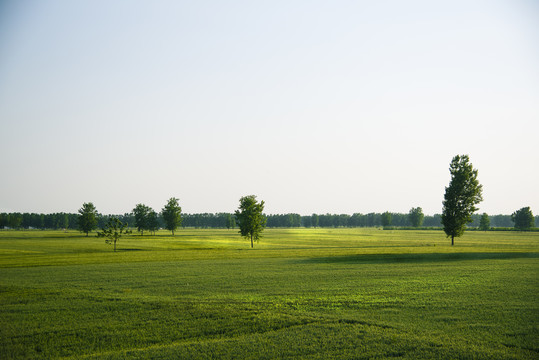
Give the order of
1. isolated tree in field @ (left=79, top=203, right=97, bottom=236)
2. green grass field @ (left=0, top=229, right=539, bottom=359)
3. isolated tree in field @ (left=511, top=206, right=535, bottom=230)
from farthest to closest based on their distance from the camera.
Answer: isolated tree in field @ (left=511, top=206, right=535, bottom=230) < isolated tree in field @ (left=79, top=203, right=97, bottom=236) < green grass field @ (left=0, top=229, right=539, bottom=359)

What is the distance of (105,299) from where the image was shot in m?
22.2

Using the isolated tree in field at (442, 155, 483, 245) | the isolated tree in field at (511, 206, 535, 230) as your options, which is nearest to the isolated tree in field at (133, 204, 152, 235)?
the isolated tree in field at (442, 155, 483, 245)

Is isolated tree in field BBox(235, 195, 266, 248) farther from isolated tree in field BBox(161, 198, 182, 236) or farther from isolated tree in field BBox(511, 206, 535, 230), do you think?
isolated tree in field BBox(511, 206, 535, 230)

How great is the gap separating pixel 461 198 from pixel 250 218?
43050 mm

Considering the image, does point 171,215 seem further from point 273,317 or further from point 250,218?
point 273,317

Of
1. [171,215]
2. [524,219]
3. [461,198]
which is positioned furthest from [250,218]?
[524,219]

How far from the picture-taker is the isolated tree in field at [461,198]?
7744 cm

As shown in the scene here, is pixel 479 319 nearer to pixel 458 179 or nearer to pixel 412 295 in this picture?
pixel 412 295

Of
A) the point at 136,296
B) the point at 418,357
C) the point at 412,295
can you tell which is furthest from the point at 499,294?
the point at 136,296

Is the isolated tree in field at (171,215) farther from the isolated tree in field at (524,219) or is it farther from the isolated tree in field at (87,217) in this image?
the isolated tree in field at (524,219)

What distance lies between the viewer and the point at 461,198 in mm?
78062

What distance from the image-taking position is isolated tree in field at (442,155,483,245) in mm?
77438

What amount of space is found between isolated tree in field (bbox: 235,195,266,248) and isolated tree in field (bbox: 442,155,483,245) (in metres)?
37.8

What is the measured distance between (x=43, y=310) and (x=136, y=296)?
4964mm
